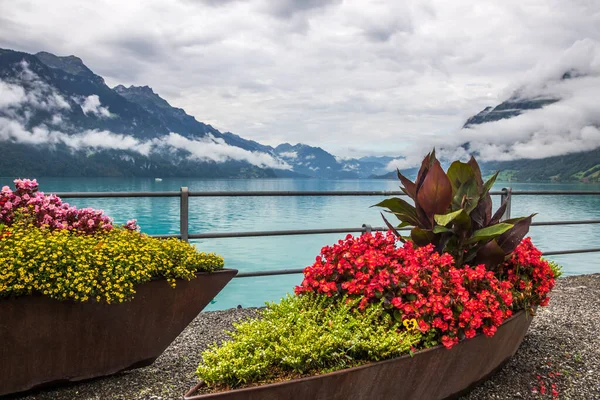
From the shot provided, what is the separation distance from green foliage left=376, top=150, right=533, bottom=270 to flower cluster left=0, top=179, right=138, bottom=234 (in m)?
1.98

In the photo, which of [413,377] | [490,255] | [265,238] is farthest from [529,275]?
[265,238]

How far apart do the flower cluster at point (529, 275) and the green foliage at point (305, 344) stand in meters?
1.18

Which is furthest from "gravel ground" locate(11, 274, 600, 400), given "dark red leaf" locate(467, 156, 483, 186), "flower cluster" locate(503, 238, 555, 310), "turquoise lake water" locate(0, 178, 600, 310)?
"turquoise lake water" locate(0, 178, 600, 310)

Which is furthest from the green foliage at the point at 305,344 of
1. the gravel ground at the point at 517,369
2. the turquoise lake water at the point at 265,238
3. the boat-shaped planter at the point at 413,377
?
the turquoise lake water at the point at 265,238

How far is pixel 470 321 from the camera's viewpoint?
8.26ft

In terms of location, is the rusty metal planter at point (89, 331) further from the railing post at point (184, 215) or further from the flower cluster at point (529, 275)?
the flower cluster at point (529, 275)

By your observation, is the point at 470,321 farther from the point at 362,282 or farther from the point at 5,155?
the point at 5,155

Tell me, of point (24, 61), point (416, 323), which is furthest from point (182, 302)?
point (24, 61)

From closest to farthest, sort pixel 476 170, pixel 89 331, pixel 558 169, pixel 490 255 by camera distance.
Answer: pixel 89 331 < pixel 490 255 < pixel 476 170 < pixel 558 169

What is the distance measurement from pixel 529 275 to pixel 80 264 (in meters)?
2.95

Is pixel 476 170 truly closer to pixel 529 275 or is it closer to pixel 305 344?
pixel 529 275

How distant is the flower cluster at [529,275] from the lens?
10.5ft

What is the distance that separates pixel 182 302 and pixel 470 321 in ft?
5.71

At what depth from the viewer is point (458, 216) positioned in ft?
9.61
